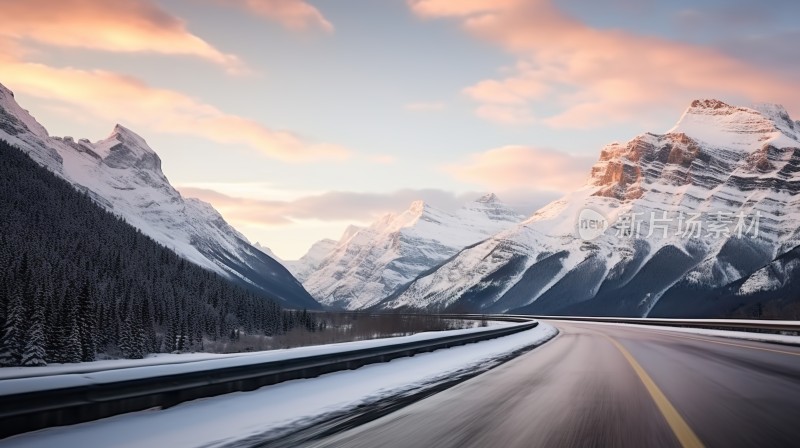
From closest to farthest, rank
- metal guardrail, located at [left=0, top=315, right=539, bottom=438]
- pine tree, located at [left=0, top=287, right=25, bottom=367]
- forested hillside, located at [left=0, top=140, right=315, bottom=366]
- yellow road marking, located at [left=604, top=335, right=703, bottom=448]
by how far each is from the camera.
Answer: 1. yellow road marking, located at [left=604, top=335, right=703, bottom=448]
2. metal guardrail, located at [left=0, top=315, right=539, bottom=438]
3. pine tree, located at [left=0, top=287, right=25, bottom=367]
4. forested hillside, located at [left=0, top=140, right=315, bottom=366]

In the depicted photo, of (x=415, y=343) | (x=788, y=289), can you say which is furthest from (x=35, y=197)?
(x=788, y=289)

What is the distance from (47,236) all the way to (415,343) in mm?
125658

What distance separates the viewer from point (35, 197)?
144 meters

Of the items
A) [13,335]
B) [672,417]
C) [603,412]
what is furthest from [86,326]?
[672,417]

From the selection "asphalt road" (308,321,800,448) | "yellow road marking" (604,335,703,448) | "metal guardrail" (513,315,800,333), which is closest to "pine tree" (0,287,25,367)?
"asphalt road" (308,321,800,448)

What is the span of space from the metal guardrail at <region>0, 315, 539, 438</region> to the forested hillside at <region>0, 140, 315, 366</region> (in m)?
46.1

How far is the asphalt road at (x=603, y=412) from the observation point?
6.02 meters

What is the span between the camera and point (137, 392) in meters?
7.32

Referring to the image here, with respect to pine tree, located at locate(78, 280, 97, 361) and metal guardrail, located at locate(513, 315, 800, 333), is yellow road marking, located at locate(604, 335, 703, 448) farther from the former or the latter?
pine tree, located at locate(78, 280, 97, 361)

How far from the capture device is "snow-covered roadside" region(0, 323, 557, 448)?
6.08 m

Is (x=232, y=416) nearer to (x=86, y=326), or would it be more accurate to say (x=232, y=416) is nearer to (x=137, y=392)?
(x=137, y=392)

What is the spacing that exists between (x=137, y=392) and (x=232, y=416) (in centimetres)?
115

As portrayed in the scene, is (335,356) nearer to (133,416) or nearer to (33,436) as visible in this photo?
(133,416)

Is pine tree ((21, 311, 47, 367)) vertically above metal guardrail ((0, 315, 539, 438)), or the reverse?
metal guardrail ((0, 315, 539, 438))
